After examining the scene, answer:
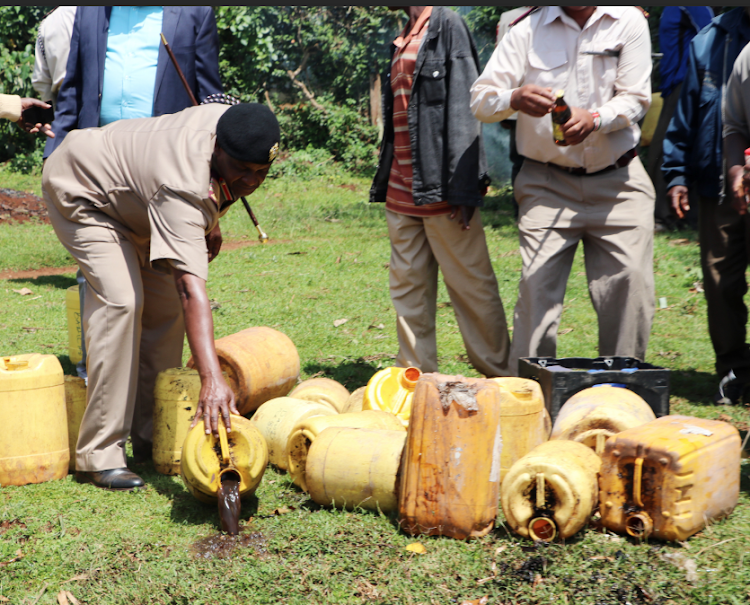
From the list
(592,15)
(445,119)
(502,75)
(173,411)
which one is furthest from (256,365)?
(592,15)

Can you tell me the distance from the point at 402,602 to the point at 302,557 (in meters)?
0.52

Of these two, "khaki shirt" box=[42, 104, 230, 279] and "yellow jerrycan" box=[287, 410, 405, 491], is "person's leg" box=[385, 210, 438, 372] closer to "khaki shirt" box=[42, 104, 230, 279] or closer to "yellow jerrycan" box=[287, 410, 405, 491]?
"yellow jerrycan" box=[287, 410, 405, 491]

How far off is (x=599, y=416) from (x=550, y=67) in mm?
2126

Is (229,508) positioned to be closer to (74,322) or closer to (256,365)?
(256,365)

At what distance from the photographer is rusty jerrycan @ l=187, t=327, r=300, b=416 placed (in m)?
4.81

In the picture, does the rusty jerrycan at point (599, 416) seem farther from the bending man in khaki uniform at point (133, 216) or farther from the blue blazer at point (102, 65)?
the blue blazer at point (102, 65)

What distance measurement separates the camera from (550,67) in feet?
15.2

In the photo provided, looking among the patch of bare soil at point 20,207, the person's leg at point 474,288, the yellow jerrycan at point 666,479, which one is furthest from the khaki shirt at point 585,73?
the patch of bare soil at point 20,207

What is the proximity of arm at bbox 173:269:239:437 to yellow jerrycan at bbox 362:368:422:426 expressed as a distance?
1.16 m

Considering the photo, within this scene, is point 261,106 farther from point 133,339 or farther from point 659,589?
point 659,589

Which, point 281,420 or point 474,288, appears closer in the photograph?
point 281,420

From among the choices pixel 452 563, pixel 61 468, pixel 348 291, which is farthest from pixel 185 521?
pixel 348 291

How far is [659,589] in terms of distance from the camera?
2.96 meters

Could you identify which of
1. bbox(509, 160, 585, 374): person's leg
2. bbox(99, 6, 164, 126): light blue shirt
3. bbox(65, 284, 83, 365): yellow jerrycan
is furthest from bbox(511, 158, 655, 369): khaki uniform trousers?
bbox(65, 284, 83, 365): yellow jerrycan
